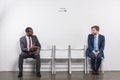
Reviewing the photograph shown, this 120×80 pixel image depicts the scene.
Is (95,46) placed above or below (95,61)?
above

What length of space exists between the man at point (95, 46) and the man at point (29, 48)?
1.27 meters

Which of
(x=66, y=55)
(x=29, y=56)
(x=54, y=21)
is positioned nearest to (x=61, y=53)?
(x=66, y=55)

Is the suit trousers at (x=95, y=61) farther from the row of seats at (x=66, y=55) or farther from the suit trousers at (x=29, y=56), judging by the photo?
the suit trousers at (x=29, y=56)

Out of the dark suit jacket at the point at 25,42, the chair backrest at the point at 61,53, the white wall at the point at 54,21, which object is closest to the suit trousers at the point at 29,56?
the dark suit jacket at the point at 25,42

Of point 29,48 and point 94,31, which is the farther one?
point 94,31

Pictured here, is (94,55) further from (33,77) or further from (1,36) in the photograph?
(1,36)

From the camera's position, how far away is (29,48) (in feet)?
24.0

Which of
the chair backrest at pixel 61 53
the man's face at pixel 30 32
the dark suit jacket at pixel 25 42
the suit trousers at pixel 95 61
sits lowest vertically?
the suit trousers at pixel 95 61

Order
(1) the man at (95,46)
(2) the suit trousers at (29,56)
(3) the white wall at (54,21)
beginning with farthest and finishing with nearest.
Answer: (3) the white wall at (54,21), (1) the man at (95,46), (2) the suit trousers at (29,56)

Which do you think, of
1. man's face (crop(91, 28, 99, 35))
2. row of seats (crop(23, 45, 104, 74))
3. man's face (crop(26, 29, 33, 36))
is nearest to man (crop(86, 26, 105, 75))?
man's face (crop(91, 28, 99, 35))

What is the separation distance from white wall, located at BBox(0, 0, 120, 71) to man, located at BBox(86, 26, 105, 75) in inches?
15.0

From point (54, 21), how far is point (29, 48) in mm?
1077

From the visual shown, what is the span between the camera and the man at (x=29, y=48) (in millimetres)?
7129

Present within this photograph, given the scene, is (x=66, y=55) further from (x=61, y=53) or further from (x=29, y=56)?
(x=29, y=56)
